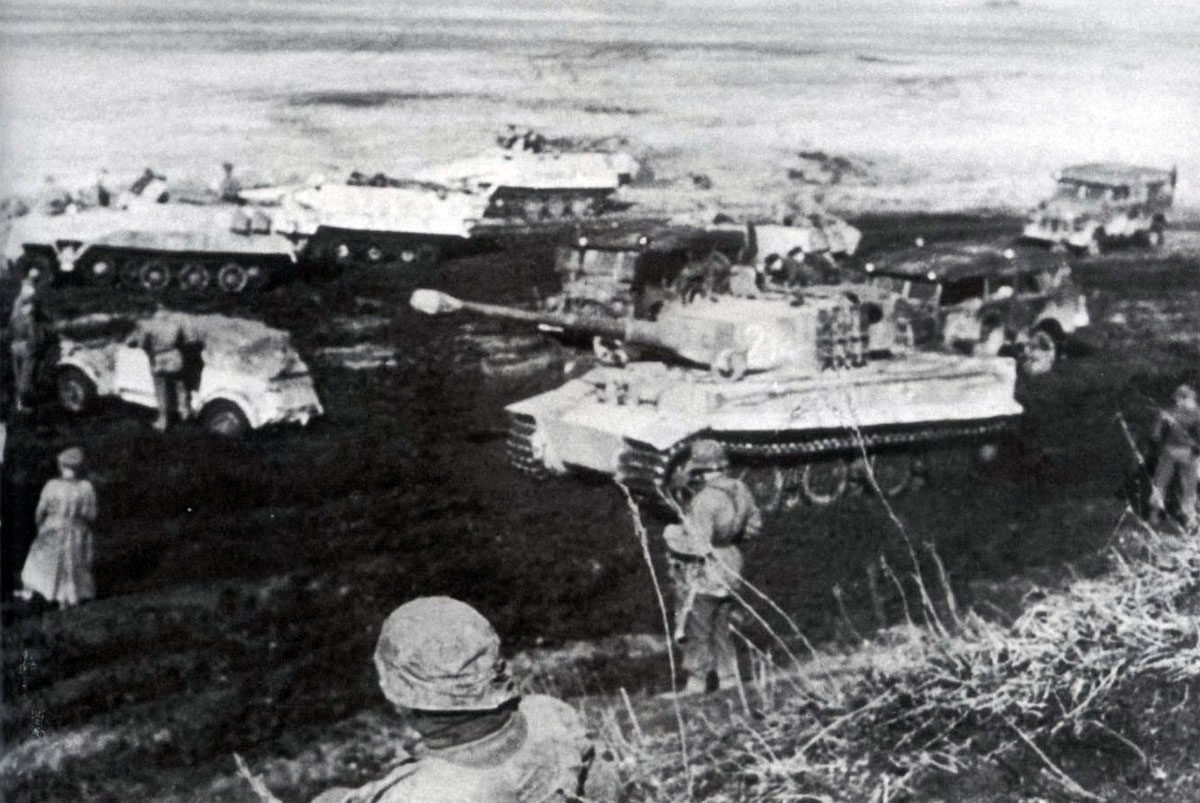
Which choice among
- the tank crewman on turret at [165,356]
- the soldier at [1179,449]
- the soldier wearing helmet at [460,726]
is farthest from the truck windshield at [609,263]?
the soldier wearing helmet at [460,726]

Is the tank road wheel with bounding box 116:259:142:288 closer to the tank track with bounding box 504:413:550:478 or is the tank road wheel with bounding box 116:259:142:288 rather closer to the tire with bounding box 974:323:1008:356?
the tank track with bounding box 504:413:550:478

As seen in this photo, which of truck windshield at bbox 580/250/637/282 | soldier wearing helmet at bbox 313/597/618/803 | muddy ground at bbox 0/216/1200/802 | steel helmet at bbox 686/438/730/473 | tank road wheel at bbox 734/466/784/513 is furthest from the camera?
tank road wheel at bbox 734/466/784/513

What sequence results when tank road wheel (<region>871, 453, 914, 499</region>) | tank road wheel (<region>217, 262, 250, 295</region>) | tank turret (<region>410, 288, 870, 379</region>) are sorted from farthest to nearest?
tank road wheel (<region>871, 453, 914, 499</region>)
tank turret (<region>410, 288, 870, 379</region>)
tank road wheel (<region>217, 262, 250, 295</region>)

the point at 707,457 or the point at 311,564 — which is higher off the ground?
the point at 707,457

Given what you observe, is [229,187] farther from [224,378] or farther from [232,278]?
[224,378]

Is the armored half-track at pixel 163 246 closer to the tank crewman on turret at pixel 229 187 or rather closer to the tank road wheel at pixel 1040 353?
the tank crewman on turret at pixel 229 187

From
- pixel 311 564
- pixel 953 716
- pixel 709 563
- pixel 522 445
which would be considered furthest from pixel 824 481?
pixel 311 564

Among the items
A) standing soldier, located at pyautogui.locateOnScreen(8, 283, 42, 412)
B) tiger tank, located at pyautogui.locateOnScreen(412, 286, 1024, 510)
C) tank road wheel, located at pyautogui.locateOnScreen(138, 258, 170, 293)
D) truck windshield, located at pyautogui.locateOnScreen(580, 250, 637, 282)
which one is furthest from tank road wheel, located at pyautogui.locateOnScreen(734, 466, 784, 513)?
standing soldier, located at pyautogui.locateOnScreen(8, 283, 42, 412)
